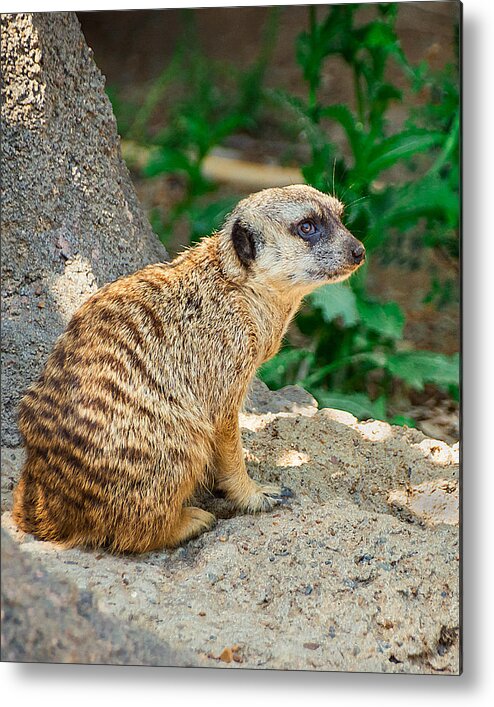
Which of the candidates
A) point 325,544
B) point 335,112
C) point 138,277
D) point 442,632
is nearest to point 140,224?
point 138,277

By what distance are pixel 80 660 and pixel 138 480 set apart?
0.42 meters

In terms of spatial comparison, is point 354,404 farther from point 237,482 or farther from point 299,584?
point 299,584

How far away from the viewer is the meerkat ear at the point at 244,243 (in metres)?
2.42

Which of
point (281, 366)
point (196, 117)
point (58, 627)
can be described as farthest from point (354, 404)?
point (196, 117)

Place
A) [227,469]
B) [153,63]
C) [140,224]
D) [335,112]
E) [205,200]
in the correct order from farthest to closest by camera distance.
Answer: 1. [205,200]
2. [153,63]
3. [335,112]
4. [140,224]
5. [227,469]

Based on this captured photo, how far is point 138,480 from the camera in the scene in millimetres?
2264

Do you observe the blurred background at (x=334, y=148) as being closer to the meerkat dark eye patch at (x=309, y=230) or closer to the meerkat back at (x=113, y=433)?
the meerkat dark eye patch at (x=309, y=230)

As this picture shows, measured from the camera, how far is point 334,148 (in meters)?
3.39

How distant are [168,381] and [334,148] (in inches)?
54.4

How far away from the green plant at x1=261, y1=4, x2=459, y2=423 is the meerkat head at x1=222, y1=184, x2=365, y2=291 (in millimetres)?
491

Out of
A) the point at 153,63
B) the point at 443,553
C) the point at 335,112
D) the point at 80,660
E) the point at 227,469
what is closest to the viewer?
the point at 80,660

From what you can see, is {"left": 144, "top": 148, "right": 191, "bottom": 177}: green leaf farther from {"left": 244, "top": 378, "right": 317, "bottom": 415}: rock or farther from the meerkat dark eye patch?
the meerkat dark eye patch

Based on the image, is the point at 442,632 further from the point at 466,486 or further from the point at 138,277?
the point at 138,277

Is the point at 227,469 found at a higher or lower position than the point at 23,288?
lower
